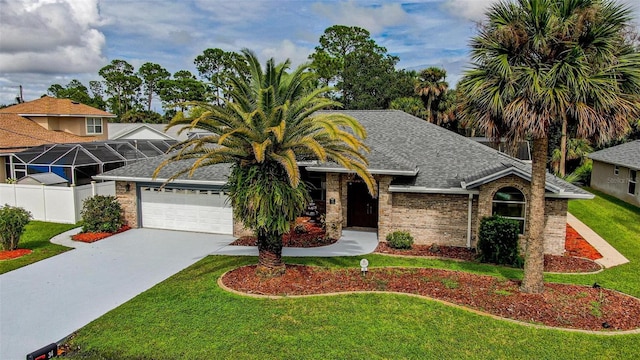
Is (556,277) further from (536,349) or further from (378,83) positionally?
(378,83)

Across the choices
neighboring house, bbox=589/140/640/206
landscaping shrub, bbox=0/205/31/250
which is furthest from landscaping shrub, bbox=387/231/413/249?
neighboring house, bbox=589/140/640/206

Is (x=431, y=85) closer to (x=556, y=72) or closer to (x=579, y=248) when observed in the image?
(x=579, y=248)

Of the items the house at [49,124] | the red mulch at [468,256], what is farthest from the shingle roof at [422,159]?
the house at [49,124]

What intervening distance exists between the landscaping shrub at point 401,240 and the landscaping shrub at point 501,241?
2725 millimetres

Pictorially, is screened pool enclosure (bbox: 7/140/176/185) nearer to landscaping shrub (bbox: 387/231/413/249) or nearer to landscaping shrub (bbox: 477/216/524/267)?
landscaping shrub (bbox: 387/231/413/249)

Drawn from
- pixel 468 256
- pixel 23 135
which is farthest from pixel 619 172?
pixel 23 135

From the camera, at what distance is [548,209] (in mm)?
14625

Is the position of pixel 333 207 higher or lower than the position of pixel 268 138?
lower

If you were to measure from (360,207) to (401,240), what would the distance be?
3.22 metres

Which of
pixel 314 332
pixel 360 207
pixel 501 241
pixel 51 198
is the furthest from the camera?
pixel 51 198

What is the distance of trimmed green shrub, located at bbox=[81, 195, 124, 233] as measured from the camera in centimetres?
1753

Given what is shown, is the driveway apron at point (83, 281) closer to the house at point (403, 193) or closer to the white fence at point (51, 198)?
the house at point (403, 193)

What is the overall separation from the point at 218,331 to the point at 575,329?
813 centimetres

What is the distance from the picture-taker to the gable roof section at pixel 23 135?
25.9 meters
